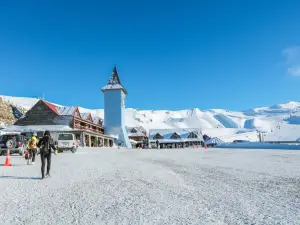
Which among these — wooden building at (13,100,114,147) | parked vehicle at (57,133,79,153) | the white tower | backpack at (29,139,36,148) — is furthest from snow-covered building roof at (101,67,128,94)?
backpack at (29,139,36,148)

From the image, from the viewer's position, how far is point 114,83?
7356 cm

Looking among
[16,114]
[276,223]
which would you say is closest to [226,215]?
[276,223]

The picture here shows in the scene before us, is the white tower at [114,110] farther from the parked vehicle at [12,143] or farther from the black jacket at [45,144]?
the black jacket at [45,144]

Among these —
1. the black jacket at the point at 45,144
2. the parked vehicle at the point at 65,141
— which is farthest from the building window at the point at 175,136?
the black jacket at the point at 45,144

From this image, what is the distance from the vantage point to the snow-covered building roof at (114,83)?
70.9m

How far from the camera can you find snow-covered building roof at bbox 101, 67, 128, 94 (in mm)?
70869

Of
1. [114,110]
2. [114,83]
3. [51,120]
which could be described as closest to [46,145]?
[51,120]

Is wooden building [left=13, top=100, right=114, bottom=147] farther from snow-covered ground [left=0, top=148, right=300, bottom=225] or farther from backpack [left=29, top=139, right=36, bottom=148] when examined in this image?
snow-covered ground [left=0, top=148, right=300, bottom=225]

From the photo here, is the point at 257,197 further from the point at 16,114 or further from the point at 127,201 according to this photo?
the point at 16,114

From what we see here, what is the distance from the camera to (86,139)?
47.4m

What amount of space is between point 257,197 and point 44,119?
49.5 m

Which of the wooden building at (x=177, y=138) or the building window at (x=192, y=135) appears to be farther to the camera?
the building window at (x=192, y=135)

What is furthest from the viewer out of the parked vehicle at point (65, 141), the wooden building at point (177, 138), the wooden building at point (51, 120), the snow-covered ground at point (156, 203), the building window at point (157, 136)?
the building window at point (157, 136)

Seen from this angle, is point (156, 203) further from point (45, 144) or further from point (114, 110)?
point (114, 110)
